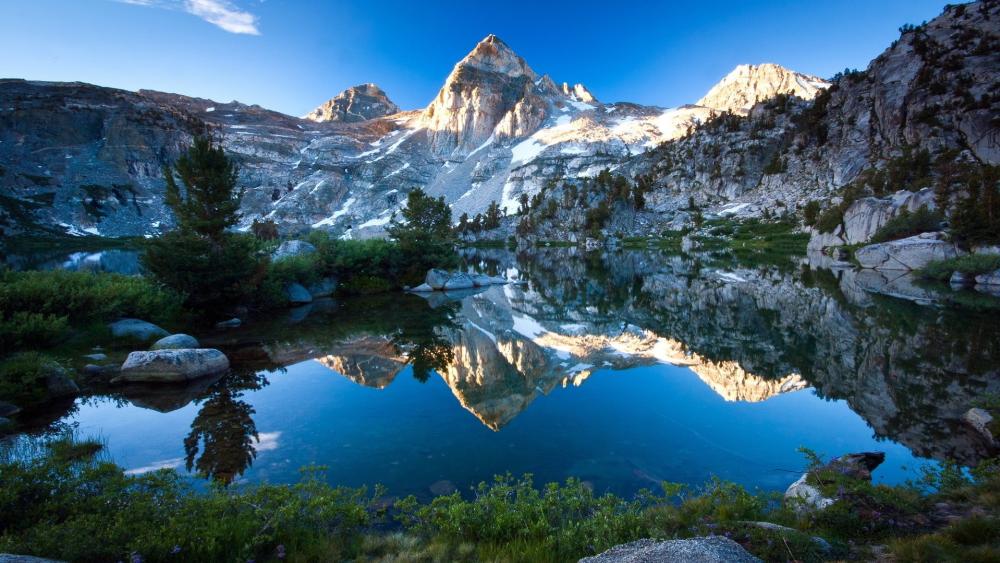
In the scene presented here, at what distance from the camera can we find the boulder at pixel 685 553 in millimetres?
3393

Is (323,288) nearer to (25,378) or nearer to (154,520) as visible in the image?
(25,378)

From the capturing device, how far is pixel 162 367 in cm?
1281

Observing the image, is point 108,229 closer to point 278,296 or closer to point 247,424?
point 278,296

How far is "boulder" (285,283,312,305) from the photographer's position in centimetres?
2748

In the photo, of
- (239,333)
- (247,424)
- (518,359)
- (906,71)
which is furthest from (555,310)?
(906,71)

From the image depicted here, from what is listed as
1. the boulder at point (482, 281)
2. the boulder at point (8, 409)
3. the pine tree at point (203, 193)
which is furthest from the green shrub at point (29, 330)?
the boulder at point (482, 281)

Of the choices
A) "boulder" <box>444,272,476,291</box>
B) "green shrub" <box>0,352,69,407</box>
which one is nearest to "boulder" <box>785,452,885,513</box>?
"green shrub" <box>0,352,69,407</box>

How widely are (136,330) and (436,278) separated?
2156 cm

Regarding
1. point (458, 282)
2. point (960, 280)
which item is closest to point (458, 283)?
point (458, 282)

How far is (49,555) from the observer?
370 centimetres

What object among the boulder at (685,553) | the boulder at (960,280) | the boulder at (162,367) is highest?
the boulder at (960,280)

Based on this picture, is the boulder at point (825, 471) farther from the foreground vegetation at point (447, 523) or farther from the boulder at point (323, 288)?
the boulder at point (323, 288)

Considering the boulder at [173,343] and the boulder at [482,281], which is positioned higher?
the boulder at [482,281]

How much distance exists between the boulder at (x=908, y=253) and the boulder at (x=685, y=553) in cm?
4810
